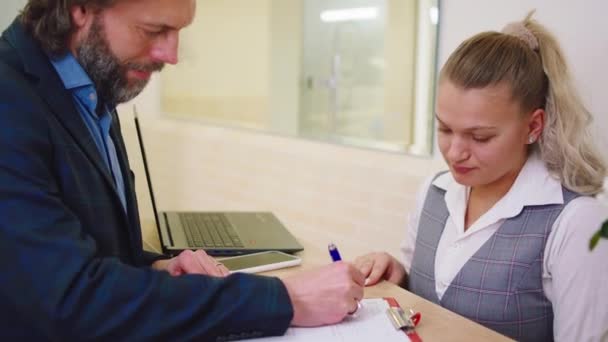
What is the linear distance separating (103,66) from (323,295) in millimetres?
554

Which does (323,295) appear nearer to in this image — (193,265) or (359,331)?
(359,331)

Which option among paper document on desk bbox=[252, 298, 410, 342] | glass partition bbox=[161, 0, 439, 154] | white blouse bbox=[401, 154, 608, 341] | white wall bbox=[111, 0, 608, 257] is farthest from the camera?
glass partition bbox=[161, 0, 439, 154]

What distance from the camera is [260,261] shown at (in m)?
1.34

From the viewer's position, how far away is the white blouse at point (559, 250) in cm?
106

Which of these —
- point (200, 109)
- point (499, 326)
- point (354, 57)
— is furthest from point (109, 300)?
point (200, 109)

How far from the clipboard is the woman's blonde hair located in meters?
0.47

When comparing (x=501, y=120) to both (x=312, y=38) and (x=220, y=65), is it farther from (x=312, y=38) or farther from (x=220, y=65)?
(x=220, y=65)

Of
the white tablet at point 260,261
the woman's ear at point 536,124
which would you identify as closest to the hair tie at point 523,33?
the woman's ear at point 536,124

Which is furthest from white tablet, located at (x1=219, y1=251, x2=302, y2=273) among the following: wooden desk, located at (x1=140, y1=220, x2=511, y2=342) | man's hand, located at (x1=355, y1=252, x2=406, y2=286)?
man's hand, located at (x1=355, y1=252, x2=406, y2=286)

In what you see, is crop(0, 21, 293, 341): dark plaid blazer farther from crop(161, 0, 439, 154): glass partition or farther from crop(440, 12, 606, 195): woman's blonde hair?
crop(161, 0, 439, 154): glass partition

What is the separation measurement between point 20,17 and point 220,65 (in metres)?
1.81

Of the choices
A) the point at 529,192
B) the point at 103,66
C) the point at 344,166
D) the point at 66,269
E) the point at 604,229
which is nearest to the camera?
the point at 604,229

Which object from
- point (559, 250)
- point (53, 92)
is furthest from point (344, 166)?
point (53, 92)

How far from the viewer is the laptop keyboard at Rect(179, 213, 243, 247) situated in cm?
150
